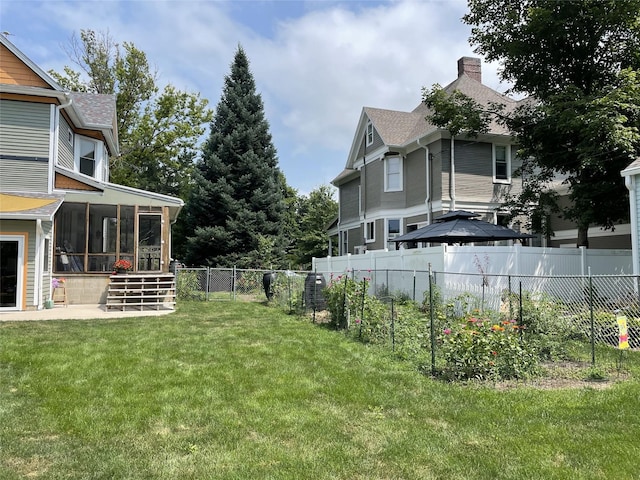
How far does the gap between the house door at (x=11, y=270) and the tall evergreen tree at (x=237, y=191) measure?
488 inches

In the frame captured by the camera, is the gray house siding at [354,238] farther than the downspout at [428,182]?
Yes

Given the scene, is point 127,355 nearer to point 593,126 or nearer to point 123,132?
point 593,126

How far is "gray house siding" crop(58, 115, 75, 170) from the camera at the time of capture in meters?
14.3

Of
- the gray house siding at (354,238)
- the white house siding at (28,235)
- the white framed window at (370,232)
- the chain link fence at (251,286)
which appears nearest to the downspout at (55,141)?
the white house siding at (28,235)

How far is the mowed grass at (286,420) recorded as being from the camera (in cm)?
345

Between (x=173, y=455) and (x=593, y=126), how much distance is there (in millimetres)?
12966

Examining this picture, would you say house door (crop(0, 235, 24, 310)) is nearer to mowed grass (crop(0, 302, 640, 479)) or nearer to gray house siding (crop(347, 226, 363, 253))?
mowed grass (crop(0, 302, 640, 479))

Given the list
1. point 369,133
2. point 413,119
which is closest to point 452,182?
point 413,119

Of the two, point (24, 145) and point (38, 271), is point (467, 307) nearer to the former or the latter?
point (38, 271)

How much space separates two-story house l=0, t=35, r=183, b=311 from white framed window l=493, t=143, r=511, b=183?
1247 centimetres

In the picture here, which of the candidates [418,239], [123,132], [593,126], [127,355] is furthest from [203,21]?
[123,132]

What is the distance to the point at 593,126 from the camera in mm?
12320

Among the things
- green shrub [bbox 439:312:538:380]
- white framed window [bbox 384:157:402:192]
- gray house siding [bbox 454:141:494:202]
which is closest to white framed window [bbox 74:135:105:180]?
white framed window [bbox 384:157:402:192]

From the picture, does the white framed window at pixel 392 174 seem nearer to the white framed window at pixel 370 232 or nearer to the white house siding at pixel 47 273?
the white framed window at pixel 370 232
